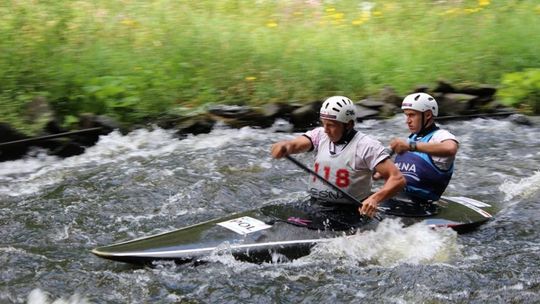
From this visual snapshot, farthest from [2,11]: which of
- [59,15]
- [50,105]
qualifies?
[50,105]

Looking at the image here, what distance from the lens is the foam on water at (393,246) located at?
18.7 feet

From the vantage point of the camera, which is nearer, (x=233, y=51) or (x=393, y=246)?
(x=393, y=246)

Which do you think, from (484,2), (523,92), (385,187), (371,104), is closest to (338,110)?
(385,187)

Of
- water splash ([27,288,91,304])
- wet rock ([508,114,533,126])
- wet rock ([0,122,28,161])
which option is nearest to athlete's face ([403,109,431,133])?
water splash ([27,288,91,304])

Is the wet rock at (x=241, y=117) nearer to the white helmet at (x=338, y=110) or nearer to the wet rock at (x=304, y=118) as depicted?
the wet rock at (x=304, y=118)

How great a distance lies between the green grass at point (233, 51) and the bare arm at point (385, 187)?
4.91 meters

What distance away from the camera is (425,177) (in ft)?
21.1

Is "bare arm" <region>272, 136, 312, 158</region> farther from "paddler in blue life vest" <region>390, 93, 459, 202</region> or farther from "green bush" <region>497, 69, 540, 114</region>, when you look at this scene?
"green bush" <region>497, 69, 540, 114</region>

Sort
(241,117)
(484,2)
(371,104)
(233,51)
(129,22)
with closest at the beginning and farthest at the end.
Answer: (241,117) < (371,104) < (233,51) < (129,22) < (484,2)

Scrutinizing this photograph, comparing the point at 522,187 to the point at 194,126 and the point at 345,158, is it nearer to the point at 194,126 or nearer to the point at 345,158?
the point at 345,158

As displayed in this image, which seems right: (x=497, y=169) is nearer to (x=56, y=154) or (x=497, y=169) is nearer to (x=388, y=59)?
(x=388, y=59)

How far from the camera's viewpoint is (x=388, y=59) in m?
11.5

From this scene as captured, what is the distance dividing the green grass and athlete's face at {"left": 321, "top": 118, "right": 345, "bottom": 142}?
458cm

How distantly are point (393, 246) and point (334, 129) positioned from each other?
3.49 ft
